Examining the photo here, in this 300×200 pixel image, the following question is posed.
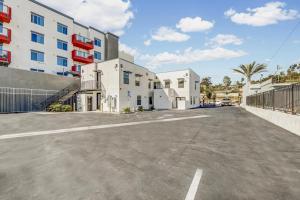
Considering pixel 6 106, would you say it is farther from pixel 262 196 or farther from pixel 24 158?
pixel 262 196

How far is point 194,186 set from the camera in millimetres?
3600

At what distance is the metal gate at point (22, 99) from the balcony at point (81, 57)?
10362mm

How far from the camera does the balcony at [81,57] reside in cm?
3231

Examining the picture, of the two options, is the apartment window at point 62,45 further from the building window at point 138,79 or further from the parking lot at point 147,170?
the parking lot at point 147,170

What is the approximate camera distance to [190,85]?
35875 millimetres

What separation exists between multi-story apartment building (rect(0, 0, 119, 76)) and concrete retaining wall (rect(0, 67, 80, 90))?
3800 millimetres

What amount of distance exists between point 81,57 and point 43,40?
6.80m

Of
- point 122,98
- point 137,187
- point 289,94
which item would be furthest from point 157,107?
point 137,187

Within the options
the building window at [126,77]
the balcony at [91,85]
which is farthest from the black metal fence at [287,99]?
the balcony at [91,85]

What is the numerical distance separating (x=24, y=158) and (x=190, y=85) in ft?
109

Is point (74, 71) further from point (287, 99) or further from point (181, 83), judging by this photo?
point (287, 99)

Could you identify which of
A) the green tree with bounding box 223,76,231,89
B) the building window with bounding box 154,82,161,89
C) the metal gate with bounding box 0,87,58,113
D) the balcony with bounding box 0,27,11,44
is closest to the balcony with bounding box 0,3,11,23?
the balcony with bounding box 0,27,11,44

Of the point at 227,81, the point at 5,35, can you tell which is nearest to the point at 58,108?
the point at 5,35

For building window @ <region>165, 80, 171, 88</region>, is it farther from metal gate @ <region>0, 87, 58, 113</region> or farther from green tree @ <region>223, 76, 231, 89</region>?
green tree @ <region>223, 76, 231, 89</region>
